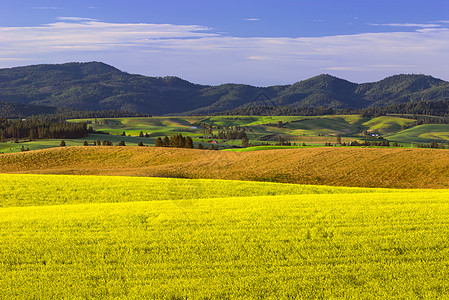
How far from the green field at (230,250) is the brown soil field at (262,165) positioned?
2077 cm

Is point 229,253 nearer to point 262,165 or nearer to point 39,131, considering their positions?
point 262,165

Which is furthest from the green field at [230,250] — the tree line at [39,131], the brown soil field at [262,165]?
the tree line at [39,131]

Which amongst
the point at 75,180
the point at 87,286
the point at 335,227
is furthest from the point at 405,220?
the point at 75,180

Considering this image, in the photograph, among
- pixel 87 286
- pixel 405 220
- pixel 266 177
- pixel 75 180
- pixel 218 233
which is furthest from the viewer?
pixel 266 177

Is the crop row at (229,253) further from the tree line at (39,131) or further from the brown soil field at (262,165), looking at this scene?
the tree line at (39,131)

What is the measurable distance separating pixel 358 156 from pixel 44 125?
138 m

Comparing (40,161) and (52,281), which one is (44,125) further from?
(52,281)

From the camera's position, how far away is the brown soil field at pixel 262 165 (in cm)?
4244

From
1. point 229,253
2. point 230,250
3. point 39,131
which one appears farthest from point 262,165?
point 39,131

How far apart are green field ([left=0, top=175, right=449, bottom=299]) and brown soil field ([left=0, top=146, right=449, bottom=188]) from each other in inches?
818

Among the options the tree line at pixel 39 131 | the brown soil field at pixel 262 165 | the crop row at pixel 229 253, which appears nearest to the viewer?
the crop row at pixel 229 253

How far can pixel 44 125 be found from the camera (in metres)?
161

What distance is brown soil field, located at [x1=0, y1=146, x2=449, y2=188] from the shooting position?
139 feet

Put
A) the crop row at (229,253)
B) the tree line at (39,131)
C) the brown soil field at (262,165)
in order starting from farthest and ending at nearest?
the tree line at (39,131) → the brown soil field at (262,165) → the crop row at (229,253)
